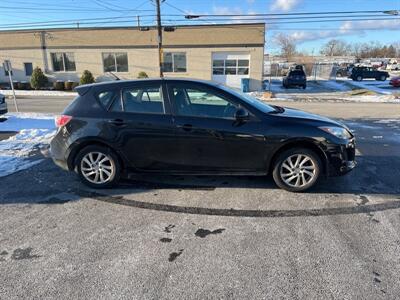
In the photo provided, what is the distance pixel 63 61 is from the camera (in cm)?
2972

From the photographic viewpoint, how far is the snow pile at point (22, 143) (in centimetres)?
582

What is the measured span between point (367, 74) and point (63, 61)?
34.9m

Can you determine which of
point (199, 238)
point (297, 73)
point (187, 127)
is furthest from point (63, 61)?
point (199, 238)

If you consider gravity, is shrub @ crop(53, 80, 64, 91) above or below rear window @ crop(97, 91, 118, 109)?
below

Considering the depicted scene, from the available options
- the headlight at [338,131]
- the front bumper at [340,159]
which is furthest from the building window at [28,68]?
the front bumper at [340,159]

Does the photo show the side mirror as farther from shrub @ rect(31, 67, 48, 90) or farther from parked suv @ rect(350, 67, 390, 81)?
parked suv @ rect(350, 67, 390, 81)

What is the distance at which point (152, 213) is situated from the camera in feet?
12.6

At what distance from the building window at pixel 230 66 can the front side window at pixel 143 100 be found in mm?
23825

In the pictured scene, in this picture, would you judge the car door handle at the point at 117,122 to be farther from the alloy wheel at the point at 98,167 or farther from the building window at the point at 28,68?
the building window at the point at 28,68

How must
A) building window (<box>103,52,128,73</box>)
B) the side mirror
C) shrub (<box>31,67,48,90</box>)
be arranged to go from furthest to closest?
building window (<box>103,52,128,73</box>) → shrub (<box>31,67,48,90</box>) → the side mirror

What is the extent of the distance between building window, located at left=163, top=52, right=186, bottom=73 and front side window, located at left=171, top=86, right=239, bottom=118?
24.7m

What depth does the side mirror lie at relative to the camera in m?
4.18

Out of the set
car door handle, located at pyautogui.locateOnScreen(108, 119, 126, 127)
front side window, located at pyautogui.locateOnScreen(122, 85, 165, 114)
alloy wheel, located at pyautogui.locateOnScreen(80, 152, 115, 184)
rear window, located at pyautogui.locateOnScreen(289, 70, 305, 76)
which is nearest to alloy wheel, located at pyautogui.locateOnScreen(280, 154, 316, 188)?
front side window, located at pyautogui.locateOnScreen(122, 85, 165, 114)

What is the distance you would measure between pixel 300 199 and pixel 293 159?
57 cm
